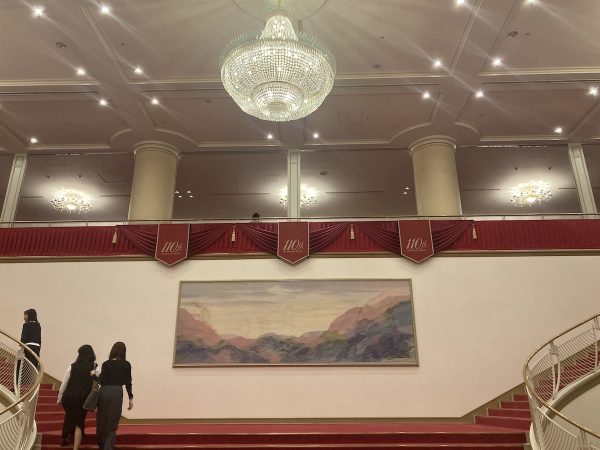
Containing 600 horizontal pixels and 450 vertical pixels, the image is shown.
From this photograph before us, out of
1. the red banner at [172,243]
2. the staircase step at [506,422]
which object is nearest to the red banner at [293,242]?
the red banner at [172,243]

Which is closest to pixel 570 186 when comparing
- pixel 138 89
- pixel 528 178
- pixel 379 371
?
pixel 528 178

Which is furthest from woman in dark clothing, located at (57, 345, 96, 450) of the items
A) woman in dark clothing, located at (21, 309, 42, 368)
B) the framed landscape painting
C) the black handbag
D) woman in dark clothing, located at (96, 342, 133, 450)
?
the framed landscape painting

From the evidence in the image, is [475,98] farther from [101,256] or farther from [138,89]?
[101,256]

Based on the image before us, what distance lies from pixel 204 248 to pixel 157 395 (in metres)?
2.65

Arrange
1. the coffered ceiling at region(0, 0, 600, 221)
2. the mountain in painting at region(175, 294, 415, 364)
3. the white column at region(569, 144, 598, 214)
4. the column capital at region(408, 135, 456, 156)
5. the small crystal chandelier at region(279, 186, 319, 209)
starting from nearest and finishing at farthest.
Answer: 1. the coffered ceiling at region(0, 0, 600, 221)
2. the mountain in painting at region(175, 294, 415, 364)
3. the white column at region(569, 144, 598, 214)
4. the column capital at region(408, 135, 456, 156)
5. the small crystal chandelier at region(279, 186, 319, 209)

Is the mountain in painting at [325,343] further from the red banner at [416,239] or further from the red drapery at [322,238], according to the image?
the red drapery at [322,238]

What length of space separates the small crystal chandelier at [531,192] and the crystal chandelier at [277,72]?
9.58m

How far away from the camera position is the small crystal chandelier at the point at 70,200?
14.4 meters

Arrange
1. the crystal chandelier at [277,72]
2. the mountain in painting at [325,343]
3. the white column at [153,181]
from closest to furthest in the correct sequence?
the crystal chandelier at [277,72] < the mountain in painting at [325,343] < the white column at [153,181]

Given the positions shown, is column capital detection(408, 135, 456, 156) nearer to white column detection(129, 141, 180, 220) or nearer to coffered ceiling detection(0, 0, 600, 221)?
coffered ceiling detection(0, 0, 600, 221)

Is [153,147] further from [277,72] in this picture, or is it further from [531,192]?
[531,192]

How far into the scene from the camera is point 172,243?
9117 mm

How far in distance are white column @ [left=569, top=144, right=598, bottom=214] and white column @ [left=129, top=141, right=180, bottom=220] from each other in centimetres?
929

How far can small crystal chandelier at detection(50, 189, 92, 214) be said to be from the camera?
14.4 metres
